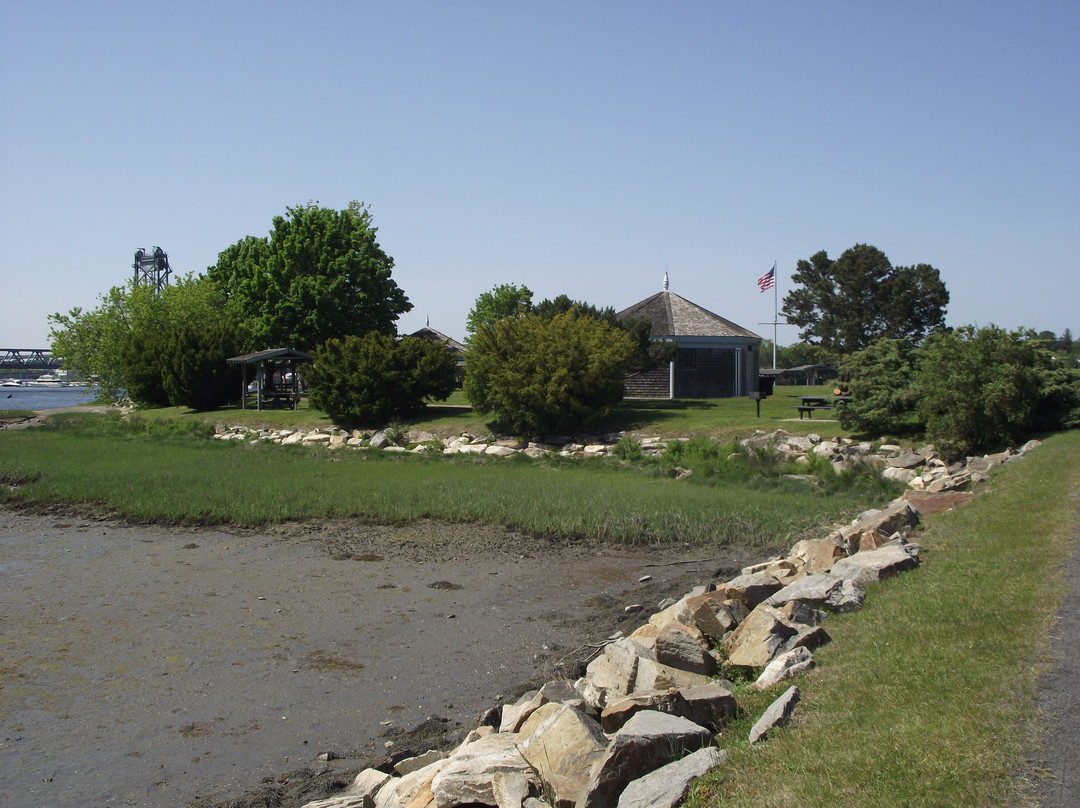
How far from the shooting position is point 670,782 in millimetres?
4668

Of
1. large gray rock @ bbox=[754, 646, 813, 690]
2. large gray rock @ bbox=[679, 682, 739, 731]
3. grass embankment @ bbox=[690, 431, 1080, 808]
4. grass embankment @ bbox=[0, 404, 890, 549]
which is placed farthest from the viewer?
grass embankment @ bbox=[0, 404, 890, 549]

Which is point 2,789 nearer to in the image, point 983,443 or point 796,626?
point 796,626

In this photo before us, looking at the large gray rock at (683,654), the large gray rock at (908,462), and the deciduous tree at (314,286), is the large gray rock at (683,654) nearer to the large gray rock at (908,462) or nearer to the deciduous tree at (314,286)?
the large gray rock at (908,462)

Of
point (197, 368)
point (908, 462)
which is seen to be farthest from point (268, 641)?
point (197, 368)

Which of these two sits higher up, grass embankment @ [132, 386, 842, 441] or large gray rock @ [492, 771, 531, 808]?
grass embankment @ [132, 386, 842, 441]

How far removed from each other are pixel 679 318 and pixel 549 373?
51.2 ft

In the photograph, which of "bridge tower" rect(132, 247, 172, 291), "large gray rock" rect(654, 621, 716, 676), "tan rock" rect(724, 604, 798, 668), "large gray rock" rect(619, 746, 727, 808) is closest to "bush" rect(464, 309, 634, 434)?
"tan rock" rect(724, 604, 798, 668)

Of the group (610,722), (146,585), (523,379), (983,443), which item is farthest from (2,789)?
(523,379)

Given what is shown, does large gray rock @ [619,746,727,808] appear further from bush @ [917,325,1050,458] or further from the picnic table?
the picnic table

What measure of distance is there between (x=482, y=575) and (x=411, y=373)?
21.6 m

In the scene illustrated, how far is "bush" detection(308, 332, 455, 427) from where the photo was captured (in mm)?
32906

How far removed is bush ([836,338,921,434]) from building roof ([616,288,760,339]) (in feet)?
53.4

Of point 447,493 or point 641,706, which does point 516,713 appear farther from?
point 447,493

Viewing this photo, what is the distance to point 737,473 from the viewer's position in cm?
2141
